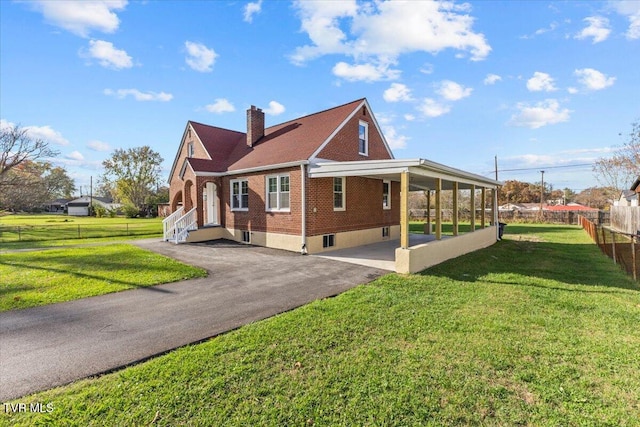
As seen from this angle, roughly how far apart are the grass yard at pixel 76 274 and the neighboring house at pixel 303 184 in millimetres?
4362

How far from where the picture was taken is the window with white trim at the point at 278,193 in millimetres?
12984

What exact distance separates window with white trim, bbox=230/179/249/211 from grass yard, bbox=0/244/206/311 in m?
4.67

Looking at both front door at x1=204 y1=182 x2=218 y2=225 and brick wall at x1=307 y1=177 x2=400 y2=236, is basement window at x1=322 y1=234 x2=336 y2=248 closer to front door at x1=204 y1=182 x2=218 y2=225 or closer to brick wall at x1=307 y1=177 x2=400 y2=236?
brick wall at x1=307 y1=177 x2=400 y2=236

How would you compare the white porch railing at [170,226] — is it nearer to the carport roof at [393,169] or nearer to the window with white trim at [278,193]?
the window with white trim at [278,193]

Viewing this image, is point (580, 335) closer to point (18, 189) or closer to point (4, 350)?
point (4, 350)

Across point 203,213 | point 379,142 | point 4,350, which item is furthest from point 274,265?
point 379,142

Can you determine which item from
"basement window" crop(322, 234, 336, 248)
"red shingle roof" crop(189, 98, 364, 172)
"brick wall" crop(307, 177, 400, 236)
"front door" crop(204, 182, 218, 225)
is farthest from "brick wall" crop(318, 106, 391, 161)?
"front door" crop(204, 182, 218, 225)

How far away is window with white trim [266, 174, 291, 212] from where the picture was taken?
1298 centimetres

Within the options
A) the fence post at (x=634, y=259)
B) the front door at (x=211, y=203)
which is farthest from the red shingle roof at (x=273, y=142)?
the fence post at (x=634, y=259)

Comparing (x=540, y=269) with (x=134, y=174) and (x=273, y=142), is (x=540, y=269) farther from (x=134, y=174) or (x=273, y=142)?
(x=134, y=174)

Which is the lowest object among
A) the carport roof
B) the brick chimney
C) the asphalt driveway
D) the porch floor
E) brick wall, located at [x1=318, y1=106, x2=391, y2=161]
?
the asphalt driveway

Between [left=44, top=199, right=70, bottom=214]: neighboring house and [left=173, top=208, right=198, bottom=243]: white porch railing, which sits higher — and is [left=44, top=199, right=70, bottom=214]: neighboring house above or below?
above

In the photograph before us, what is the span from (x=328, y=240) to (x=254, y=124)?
916 cm

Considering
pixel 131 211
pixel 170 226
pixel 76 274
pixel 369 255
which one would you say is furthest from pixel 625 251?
pixel 131 211
